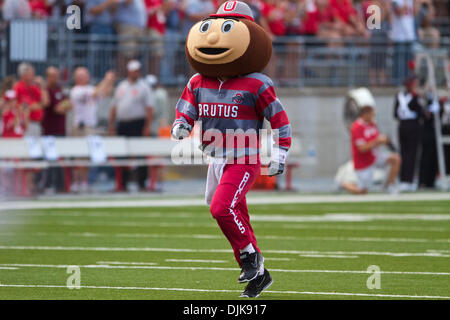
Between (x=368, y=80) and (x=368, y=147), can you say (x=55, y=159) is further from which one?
(x=368, y=80)

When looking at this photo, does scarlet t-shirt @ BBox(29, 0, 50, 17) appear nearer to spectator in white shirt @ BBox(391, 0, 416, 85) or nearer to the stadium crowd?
the stadium crowd

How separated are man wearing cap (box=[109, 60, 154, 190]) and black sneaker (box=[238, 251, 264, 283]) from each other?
12492mm

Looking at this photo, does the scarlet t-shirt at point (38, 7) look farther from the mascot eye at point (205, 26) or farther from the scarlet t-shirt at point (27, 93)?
the mascot eye at point (205, 26)

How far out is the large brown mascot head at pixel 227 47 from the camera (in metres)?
8.86

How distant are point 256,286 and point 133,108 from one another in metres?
13.0

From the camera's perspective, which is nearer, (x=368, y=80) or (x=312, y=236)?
(x=312, y=236)

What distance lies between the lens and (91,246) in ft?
40.8

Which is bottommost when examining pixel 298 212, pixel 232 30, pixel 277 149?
pixel 298 212

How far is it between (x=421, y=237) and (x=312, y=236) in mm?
1240

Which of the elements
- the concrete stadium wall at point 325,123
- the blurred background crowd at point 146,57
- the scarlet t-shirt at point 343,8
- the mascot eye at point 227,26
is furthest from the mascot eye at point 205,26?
the scarlet t-shirt at point 343,8

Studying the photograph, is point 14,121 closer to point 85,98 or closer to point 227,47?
point 85,98

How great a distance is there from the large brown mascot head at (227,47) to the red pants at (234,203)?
740 millimetres
